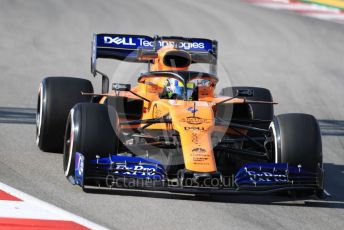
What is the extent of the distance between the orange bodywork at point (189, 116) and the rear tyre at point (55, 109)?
1.51ft

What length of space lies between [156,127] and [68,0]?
52.0 ft

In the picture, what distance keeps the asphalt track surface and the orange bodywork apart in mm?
454

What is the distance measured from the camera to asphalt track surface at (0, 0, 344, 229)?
9445 millimetres

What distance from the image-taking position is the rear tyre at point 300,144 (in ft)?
34.5

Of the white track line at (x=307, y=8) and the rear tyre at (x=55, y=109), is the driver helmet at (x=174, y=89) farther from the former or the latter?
the white track line at (x=307, y=8)

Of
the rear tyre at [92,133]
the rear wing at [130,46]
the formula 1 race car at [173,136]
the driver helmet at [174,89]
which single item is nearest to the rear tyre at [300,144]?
the formula 1 race car at [173,136]

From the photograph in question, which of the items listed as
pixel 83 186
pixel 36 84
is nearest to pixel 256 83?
pixel 36 84

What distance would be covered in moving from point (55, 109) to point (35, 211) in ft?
10.7

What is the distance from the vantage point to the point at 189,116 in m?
10.6

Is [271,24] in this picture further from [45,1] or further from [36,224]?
[36,224]

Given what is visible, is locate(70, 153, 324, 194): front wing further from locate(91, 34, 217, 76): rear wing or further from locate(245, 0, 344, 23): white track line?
locate(245, 0, 344, 23): white track line

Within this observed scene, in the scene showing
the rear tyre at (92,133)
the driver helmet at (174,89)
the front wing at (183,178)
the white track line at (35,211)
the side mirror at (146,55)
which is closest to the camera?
the white track line at (35,211)

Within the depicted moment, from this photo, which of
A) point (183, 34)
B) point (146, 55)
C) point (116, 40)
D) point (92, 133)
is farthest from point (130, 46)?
point (183, 34)

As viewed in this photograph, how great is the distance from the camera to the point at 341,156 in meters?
13.6
